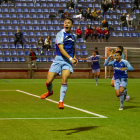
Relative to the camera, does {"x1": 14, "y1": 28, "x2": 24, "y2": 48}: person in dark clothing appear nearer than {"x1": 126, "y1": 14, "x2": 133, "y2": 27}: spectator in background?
Yes

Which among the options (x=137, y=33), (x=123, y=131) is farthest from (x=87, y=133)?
(x=137, y=33)

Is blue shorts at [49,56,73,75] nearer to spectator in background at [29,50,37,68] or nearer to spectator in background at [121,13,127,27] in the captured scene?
spectator in background at [29,50,37,68]

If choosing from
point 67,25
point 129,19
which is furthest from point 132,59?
point 67,25

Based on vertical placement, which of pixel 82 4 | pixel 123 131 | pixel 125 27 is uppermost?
pixel 82 4

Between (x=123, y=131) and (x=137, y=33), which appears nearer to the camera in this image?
(x=123, y=131)

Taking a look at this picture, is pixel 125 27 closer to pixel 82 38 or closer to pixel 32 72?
pixel 82 38

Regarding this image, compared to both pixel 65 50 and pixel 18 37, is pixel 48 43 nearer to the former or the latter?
pixel 18 37

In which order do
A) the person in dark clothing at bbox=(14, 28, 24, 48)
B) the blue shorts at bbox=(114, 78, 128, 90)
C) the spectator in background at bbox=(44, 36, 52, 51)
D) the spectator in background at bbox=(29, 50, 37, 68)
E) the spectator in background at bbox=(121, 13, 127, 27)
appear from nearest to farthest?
the blue shorts at bbox=(114, 78, 128, 90) < the spectator in background at bbox=(29, 50, 37, 68) < the spectator in background at bbox=(44, 36, 52, 51) < the person in dark clothing at bbox=(14, 28, 24, 48) < the spectator in background at bbox=(121, 13, 127, 27)

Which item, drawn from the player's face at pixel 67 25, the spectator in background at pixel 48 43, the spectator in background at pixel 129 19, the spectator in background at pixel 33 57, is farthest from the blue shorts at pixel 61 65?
the spectator in background at pixel 129 19

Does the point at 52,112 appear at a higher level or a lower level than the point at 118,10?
lower

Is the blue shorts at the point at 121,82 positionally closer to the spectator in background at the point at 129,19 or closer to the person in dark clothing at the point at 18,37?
the person in dark clothing at the point at 18,37

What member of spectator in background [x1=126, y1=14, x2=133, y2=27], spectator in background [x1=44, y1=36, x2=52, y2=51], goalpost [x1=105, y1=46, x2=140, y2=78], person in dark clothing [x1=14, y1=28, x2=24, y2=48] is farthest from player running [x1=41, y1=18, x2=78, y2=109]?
spectator in background [x1=126, y1=14, x2=133, y2=27]

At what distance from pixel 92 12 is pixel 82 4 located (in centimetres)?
278

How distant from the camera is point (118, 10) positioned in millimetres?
35219
